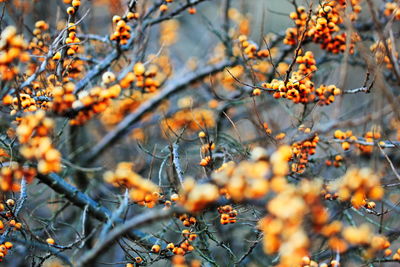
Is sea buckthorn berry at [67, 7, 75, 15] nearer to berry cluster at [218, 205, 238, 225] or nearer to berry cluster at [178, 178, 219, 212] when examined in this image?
berry cluster at [218, 205, 238, 225]

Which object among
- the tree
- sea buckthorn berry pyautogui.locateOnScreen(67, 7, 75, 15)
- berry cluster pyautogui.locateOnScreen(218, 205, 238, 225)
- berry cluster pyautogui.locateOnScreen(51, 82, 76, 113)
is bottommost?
berry cluster pyautogui.locateOnScreen(218, 205, 238, 225)

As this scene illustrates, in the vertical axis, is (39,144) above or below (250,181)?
above

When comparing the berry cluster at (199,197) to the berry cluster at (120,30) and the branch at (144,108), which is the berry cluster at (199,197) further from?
the branch at (144,108)

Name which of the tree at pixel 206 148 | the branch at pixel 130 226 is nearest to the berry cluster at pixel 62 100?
the tree at pixel 206 148

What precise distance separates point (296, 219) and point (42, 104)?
2.78m

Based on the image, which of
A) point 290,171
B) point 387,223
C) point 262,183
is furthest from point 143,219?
point 387,223

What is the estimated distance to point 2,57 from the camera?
268 cm

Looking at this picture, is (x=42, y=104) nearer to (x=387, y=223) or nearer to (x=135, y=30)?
(x=135, y=30)

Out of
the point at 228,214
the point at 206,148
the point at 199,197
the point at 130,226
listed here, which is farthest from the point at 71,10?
the point at 199,197

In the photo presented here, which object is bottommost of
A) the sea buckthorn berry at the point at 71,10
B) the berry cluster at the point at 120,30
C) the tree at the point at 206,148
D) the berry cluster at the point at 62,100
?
the tree at the point at 206,148

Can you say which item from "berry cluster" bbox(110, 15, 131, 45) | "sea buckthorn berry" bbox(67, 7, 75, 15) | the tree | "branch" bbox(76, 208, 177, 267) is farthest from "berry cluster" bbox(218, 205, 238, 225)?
"sea buckthorn berry" bbox(67, 7, 75, 15)

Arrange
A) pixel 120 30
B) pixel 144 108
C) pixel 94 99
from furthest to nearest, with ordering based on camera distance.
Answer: pixel 144 108
pixel 120 30
pixel 94 99

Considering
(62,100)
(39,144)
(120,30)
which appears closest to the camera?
(39,144)

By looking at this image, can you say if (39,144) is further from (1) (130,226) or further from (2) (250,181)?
(2) (250,181)
